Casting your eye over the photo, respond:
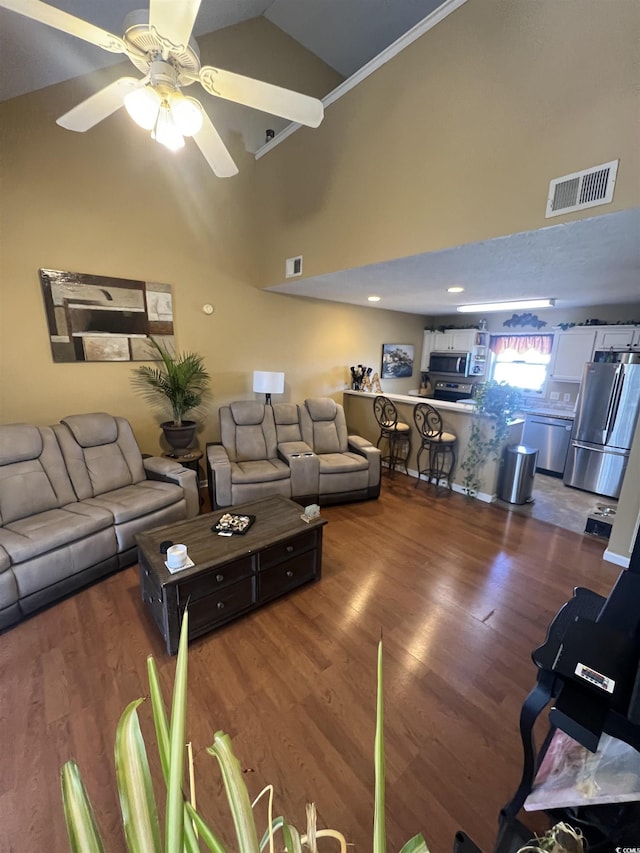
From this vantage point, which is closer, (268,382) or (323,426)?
(268,382)

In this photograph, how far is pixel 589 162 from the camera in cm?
169

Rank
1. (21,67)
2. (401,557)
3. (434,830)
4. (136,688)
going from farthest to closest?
(401,557) < (21,67) < (136,688) < (434,830)

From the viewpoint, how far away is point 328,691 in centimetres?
165

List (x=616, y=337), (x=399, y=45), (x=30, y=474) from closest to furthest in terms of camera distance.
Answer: (x=399, y=45), (x=30, y=474), (x=616, y=337)

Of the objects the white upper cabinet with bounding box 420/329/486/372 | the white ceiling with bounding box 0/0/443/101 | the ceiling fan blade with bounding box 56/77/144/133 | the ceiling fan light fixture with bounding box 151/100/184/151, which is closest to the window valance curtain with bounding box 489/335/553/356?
the white upper cabinet with bounding box 420/329/486/372

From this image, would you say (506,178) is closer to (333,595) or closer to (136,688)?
(333,595)

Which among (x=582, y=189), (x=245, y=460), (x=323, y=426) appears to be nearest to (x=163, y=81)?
(x=582, y=189)

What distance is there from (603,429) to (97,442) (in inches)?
206

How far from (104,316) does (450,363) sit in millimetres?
5191

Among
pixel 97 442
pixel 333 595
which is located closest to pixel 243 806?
pixel 333 595

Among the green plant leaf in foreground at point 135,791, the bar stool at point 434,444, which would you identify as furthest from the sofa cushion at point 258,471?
the green plant leaf in foreground at point 135,791

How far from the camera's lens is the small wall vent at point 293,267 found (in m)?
3.45

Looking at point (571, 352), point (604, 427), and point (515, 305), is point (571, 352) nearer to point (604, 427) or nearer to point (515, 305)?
point (515, 305)

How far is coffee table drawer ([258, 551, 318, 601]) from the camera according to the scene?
214 centimetres
